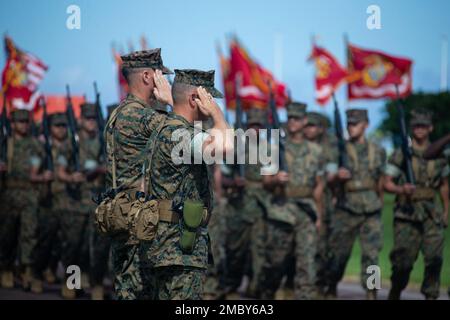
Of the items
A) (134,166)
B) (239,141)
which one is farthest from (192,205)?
(239,141)

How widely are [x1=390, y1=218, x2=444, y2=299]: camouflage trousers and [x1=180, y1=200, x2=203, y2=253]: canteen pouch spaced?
5521 millimetres

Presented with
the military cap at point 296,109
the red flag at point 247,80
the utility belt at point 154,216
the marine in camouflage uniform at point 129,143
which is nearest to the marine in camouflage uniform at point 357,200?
the military cap at point 296,109

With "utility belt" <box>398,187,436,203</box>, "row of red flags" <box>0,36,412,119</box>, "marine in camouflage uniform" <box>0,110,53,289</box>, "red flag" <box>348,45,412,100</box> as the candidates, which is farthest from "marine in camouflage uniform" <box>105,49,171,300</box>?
"red flag" <box>348,45,412,100</box>

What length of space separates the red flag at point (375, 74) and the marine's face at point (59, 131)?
8.31 metres

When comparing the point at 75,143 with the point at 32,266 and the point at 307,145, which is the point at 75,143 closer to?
the point at 32,266

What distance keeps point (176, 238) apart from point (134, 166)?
112 cm

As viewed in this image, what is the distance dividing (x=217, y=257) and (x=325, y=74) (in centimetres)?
1109

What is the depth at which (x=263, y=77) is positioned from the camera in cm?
2552

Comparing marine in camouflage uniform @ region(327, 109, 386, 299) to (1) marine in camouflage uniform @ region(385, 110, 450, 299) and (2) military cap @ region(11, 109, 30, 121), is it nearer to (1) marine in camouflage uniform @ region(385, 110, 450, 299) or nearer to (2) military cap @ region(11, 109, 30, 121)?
(1) marine in camouflage uniform @ region(385, 110, 450, 299)

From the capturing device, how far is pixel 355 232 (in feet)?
48.9

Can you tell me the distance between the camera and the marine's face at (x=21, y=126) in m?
15.9

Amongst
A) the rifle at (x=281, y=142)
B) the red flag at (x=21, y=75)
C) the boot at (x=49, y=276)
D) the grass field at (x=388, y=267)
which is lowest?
the grass field at (x=388, y=267)

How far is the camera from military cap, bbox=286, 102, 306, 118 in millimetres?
15164

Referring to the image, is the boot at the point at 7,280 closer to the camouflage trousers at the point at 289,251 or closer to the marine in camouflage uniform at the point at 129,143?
the camouflage trousers at the point at 289,251
